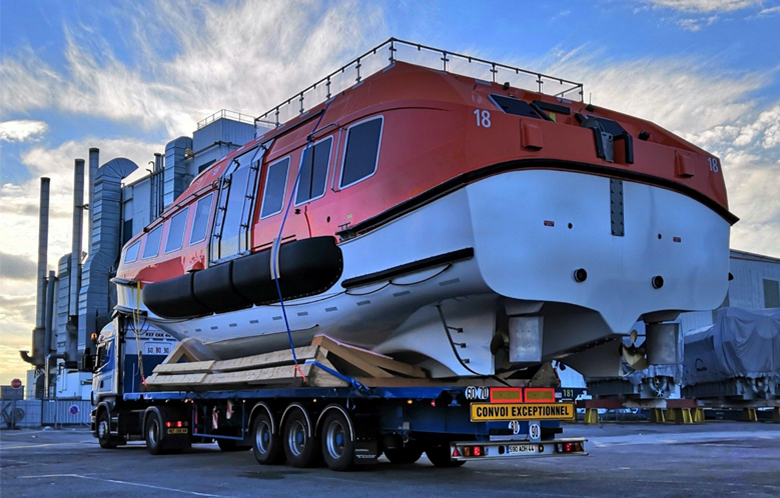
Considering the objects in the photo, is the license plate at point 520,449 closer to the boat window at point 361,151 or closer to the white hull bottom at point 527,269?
the white hull bottom at point 527,269

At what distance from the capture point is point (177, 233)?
1509cm

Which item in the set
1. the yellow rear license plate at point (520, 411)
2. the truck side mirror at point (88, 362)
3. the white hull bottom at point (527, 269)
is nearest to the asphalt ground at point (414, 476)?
the yellow rear license plate at point (520, 411)

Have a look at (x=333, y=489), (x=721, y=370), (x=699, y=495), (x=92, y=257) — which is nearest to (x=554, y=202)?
(x=699, y=495)

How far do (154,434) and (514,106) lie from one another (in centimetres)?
1001

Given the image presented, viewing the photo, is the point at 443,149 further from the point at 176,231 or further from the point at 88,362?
the point at 88,362

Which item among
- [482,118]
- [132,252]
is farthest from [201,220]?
[482,118]

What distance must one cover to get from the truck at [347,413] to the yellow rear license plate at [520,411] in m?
0.01

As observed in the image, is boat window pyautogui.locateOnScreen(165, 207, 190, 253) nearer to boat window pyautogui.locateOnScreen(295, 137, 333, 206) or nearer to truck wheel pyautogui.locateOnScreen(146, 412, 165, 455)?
truck wheel pyautogui.locateOnScreen(146, 412, 165, 455)

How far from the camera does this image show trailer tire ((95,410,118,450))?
59.6ft

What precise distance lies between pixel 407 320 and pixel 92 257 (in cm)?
3989

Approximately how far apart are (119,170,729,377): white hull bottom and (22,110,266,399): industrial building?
2951 cm

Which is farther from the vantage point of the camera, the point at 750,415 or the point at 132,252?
the point at 750,415

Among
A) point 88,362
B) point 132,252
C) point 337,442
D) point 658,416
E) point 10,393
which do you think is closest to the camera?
point 337,442

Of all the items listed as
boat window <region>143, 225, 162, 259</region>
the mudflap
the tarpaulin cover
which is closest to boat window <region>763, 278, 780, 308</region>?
the tarpaulin cover
